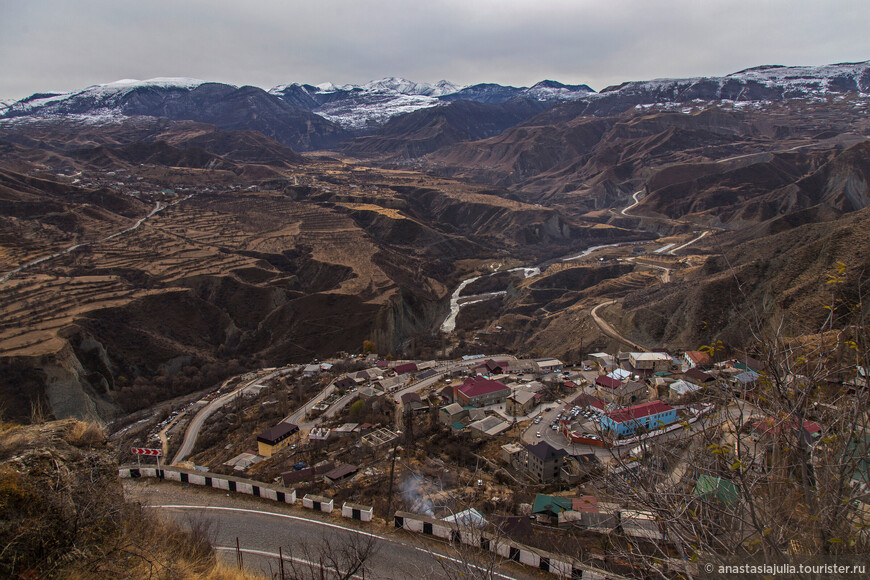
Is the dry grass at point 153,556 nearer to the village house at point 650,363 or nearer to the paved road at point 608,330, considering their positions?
the village house at point 650,363

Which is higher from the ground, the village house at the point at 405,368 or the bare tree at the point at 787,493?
the bare tree at the point at 787,493

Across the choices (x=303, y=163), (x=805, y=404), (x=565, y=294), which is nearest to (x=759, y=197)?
(x=565, y=294)

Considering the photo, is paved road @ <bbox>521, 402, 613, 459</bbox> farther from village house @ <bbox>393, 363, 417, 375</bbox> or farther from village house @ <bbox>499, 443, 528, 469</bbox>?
village house @ <bbox>393, 363, 417, 375</bbox>

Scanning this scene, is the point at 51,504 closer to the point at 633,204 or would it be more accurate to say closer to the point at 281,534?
the point at 281,534

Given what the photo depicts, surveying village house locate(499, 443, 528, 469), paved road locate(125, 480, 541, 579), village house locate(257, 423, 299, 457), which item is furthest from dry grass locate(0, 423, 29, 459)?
village house locate(499, 443, 528, 469)

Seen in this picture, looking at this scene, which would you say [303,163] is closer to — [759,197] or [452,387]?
[759,197]

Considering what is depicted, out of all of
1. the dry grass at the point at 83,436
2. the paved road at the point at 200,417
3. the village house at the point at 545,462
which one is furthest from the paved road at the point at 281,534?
the paved road at the point at 200,417

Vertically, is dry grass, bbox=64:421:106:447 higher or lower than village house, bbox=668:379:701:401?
higher
